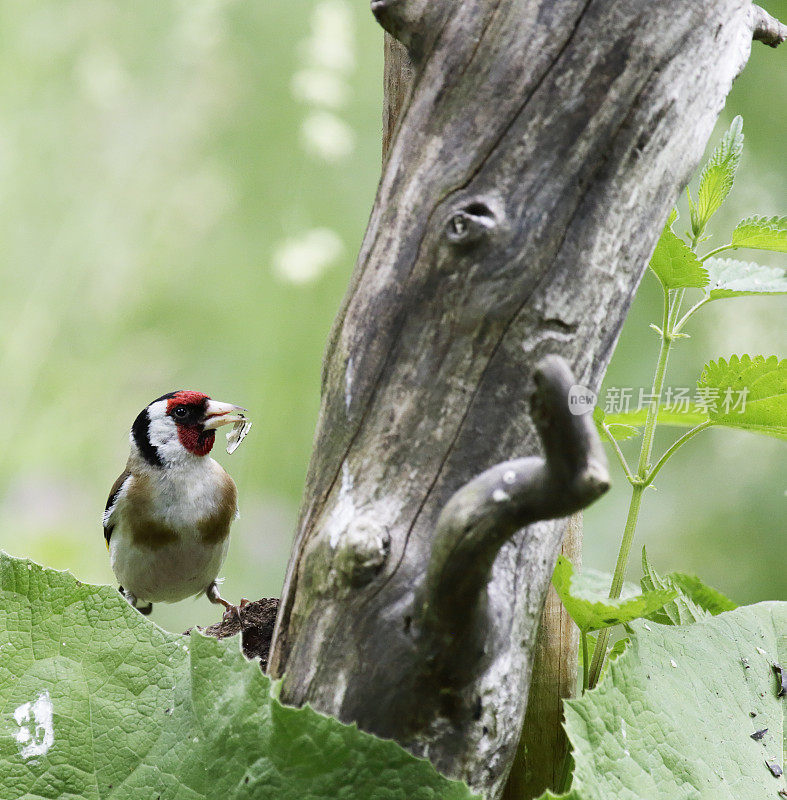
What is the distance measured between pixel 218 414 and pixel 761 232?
113cm

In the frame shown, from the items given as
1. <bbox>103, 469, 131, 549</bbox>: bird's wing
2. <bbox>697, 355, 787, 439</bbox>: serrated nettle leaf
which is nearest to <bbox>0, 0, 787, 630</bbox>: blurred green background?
<bbox>103, 469, 131, 549</bbox>: bird's wing

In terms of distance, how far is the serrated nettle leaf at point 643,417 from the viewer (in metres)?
0.93

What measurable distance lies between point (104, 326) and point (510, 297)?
5.37ft

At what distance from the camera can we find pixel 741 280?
2.90 ft

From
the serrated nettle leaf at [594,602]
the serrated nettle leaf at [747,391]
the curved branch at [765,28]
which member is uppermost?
the curved branch at [765,28]

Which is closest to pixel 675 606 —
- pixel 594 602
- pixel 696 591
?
pixel 696 591

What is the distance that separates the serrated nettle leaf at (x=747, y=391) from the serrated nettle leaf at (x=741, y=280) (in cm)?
7

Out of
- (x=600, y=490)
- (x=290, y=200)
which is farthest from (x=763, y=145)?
(x=600, y=490)

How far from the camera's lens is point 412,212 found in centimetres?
74

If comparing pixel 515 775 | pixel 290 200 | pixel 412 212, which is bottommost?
pixel 515 775

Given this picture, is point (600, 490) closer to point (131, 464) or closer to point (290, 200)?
point (131, 464)

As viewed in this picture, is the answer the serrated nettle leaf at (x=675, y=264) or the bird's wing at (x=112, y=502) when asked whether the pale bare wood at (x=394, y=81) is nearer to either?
the serrated nettle leaf at (x=675, y=264)

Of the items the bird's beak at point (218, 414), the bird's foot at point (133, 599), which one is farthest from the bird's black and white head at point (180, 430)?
the bird's foot at point (133, 599)

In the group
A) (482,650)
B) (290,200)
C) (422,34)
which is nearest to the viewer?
(482,650)
